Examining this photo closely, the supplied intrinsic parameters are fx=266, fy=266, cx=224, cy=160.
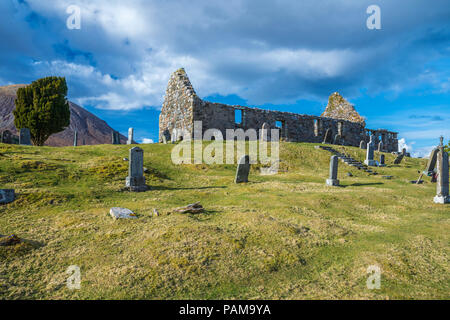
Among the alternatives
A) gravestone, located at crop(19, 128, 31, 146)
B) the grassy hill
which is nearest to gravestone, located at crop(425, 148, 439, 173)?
the grassy hill

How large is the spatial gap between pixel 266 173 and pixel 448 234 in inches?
454

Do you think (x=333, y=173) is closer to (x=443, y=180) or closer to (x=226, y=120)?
(x=443, y=180)

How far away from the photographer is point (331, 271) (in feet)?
17.1

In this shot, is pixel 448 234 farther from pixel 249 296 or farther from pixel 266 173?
pixel 266 173

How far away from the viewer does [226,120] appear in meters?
28.8

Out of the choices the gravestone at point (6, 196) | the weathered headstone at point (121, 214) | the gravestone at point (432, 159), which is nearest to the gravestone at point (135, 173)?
the weathered headstone at point (121, 214)

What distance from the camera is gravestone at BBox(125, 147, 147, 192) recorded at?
11.9 m

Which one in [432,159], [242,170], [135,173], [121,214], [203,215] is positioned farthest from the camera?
[432,159]

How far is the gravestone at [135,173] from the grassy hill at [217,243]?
524 mm

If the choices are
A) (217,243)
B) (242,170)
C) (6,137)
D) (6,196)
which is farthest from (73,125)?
(217,243)

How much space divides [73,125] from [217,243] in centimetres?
13665

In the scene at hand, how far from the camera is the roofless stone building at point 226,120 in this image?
27609mm

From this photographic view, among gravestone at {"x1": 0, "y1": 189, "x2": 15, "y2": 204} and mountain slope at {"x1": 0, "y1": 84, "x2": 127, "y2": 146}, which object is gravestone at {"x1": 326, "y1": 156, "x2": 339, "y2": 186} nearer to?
gravestone at {"x1": 0, "y1": 189, "x2": 15, "y2": 204}
